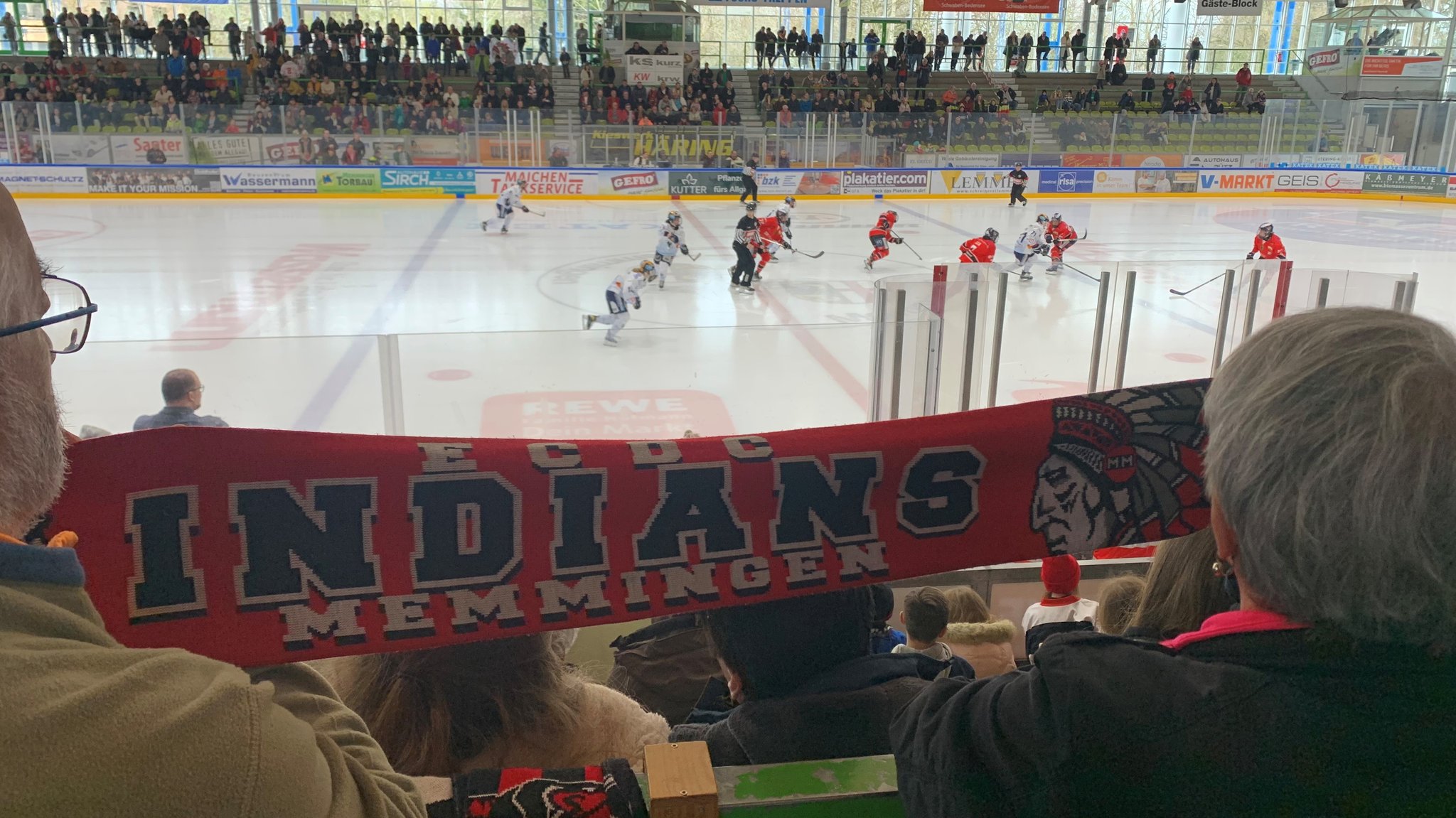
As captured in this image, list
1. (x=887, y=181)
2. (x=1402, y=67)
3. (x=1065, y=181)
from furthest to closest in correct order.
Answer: (x=1402, y=67) < (x=1065, y=181) < (x=887, y=181)

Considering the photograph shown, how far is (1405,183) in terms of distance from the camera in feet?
74.6

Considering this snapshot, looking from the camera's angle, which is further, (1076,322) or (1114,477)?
(1076,322)

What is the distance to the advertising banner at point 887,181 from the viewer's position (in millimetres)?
21188

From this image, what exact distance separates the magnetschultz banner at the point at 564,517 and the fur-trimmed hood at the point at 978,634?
56cm

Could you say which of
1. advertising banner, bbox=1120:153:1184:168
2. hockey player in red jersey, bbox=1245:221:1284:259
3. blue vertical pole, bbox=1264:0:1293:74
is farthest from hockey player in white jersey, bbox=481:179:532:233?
blue vertical pole, bbox=1264:0:1293:74

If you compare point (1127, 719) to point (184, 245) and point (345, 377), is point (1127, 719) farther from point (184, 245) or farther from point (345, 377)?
point (184, 245)

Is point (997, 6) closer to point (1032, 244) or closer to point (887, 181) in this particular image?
point (887, 181)

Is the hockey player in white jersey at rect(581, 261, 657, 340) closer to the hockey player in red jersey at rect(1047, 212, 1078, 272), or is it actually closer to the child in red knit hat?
the hockey player in red jersey at rect(1047, 212, 1078, 272)

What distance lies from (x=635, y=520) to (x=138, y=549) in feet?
2.17

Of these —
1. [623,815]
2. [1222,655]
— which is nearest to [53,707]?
[623,815]

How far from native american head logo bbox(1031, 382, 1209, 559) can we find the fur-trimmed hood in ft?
1.84

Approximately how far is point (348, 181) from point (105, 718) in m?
20.3

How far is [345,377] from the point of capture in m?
4.78

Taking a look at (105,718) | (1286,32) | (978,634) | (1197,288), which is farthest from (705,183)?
(1286,32)
